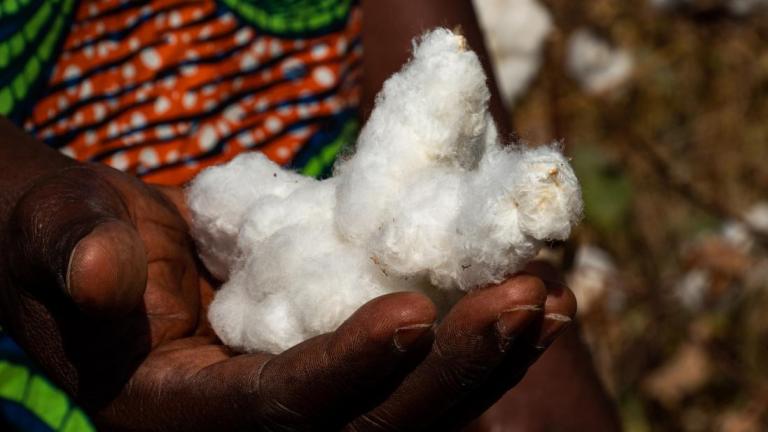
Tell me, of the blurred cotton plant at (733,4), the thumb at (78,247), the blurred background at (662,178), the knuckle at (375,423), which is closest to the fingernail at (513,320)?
the knuckle at (375,423)

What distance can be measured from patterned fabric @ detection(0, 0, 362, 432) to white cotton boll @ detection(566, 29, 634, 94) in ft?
4.44

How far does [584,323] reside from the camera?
2285 mm

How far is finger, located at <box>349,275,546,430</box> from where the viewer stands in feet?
2.46

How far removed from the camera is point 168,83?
133 cm

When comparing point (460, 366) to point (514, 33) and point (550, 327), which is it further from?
point (514, 33)

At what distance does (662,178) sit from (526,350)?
178 centimetres

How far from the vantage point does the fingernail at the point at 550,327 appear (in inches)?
31.4

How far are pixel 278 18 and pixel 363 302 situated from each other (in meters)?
0.68

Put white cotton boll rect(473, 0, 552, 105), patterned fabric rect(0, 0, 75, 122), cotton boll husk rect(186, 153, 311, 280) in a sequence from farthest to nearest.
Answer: white cotton boll rect(473, 0, 552, 105) < patterned fabric rect(0, 0, 75, 122) < cotton boll husk rect(186, 153, 311, 280)

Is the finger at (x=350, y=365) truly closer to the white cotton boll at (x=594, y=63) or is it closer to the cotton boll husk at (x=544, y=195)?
the cotton boll husk at (x=544, y=195)

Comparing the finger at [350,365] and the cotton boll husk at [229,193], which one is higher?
the cotton boll husk at [229,193]

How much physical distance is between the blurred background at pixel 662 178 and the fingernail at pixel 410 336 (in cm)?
91

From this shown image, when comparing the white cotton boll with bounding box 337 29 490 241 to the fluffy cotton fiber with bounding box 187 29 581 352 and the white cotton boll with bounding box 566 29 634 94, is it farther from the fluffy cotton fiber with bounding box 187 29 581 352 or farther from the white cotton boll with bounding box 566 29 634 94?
Result: the white cotton boll with bounding box 566 29 634 94

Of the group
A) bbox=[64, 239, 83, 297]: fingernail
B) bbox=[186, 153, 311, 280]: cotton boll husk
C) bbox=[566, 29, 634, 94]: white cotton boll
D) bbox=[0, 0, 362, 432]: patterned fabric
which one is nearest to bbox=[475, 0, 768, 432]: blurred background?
bbox=[566, 29, 634, 94]: white cotton boll
